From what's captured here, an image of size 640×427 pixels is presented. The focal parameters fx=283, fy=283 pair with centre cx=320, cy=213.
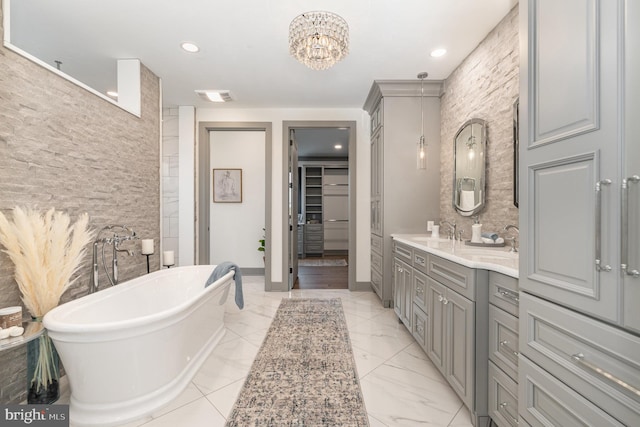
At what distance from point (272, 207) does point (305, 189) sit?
3.45 m

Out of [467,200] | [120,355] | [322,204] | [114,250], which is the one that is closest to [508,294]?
[467,200]

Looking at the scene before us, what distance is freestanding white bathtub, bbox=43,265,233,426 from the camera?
4.95ft

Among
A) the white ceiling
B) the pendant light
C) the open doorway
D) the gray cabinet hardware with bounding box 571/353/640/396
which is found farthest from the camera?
the open doorway

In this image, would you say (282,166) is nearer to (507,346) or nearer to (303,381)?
(303,381)

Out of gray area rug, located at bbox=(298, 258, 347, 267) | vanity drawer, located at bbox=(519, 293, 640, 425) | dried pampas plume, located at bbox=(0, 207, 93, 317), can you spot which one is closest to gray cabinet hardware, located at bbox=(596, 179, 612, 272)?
vanity drawer, located at bbox=(519, 293, 640, 425)

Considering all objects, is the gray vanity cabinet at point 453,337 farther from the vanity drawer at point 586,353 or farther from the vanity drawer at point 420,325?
the vanity drawer at point 586,353

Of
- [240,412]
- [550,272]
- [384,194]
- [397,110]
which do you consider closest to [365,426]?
[240,412]

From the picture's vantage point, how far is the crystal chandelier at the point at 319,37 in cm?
190

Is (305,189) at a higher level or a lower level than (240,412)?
higher

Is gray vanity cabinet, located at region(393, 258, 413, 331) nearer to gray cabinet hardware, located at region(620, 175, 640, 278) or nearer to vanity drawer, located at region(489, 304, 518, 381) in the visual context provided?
vanity drawer, located at region(489, 304, 518, 381)

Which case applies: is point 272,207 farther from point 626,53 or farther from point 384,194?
point 626,53

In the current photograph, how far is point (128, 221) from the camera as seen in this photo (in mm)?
2740

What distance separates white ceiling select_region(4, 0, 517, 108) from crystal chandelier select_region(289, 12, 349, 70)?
0.24 m

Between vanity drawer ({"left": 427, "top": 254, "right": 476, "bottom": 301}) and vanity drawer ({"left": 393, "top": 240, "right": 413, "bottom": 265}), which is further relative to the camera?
vanity drawer ({"left": 393, "top": 240, "right": 413, "bottom": 265})
